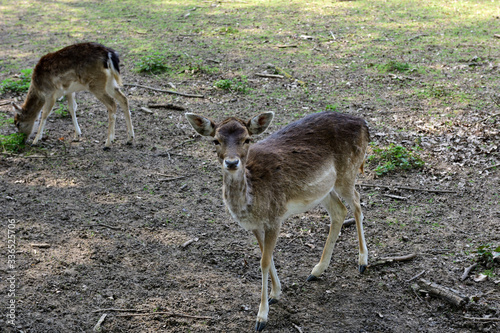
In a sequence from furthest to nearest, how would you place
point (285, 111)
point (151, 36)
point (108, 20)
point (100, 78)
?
1. point (108, 20)
2. point (151, 36)
3. point (285, 111)
4. point (100, 78)

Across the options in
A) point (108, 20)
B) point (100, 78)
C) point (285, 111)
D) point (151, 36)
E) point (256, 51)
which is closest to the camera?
point (100, 78)

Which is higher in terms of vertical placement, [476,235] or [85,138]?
[476,235]

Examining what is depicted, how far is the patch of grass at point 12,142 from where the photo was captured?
7613mm

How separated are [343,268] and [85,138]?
5.29 meters

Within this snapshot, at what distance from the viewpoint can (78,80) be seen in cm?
797

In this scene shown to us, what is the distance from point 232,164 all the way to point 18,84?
311 inches

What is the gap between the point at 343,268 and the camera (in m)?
5.07

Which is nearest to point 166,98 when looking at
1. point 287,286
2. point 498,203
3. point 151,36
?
point 151,36

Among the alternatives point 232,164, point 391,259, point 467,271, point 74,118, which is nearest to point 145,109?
point 74,118

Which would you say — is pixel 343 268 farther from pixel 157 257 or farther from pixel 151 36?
pixel 151 36

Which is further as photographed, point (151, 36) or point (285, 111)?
point (151, 36)

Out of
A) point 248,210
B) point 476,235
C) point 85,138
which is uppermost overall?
point 248,210

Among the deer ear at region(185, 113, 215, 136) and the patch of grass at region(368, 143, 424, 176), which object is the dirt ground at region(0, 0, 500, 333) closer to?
the patch of grass at region(368, 143, 424, 176)

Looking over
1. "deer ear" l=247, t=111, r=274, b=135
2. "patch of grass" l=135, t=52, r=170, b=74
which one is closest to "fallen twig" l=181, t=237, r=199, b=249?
"deer ear" l=247, t=111, r=274, b=135
